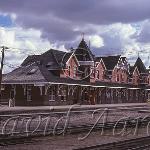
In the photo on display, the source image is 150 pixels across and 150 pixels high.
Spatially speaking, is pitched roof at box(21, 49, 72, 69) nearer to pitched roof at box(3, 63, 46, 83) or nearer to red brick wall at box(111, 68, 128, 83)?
pitched roof at box(3, 63, 46, 83)

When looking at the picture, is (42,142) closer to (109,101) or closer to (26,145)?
(26,145)

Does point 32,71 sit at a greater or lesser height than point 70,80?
greater

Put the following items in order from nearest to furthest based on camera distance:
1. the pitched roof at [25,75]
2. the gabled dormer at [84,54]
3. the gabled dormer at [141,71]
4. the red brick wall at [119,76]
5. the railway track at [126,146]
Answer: the railway track at [126,146] → the pitched roof at [25,75] → the gabled dormer at [84,54] → the red brick wall at [119,76] → the gabled dormer at [141,71]

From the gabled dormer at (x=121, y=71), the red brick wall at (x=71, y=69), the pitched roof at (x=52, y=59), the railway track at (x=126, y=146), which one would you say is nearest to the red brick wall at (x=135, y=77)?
the gabled dormer at (x=121, y=71)

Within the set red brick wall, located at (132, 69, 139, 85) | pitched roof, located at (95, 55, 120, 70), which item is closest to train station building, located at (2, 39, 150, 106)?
pitched roof, located at (95, 55, 120, 70)

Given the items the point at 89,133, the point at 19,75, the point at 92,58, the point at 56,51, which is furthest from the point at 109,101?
A: the point at 89,133

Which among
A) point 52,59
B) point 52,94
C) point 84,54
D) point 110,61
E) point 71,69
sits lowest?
point 52,94

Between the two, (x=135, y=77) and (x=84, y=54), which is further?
(x=135, y=77)

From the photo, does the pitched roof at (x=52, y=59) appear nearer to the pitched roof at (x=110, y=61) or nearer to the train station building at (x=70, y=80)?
the train station building at (x=70, y=80)

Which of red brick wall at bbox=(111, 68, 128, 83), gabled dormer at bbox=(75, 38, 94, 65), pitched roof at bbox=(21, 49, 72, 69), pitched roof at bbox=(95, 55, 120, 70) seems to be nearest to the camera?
pitched roof at bbox=(21, 49, 72, 69)

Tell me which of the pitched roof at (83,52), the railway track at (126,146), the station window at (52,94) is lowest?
the railway track at (126,146)

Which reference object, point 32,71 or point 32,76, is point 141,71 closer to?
point 32,71

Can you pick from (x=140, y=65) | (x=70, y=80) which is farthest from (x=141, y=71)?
(x=70, y=80)

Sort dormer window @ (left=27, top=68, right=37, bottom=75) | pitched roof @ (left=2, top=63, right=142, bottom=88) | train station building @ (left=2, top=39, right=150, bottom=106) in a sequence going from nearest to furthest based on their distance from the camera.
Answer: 1. pitched roof @ (left=2, top=63, right=142, bottom=88)
2. train station building @ (left=2, top=39, right=150, bottom=106)
3. dormer window @ (left=27, top=68, right=37, bottom=75)
